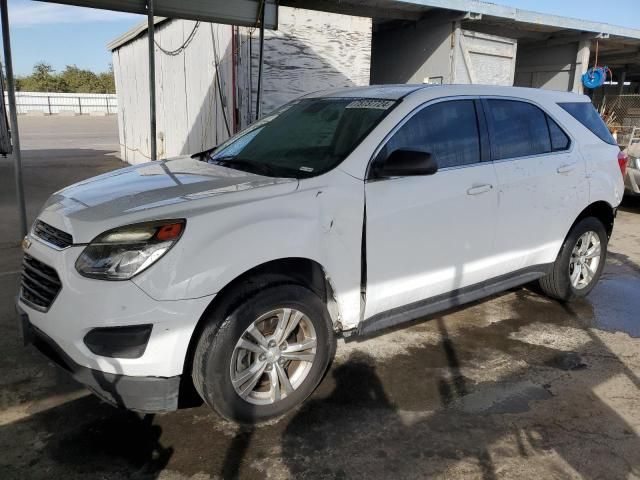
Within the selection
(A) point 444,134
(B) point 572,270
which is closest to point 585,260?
(B) point 572,270

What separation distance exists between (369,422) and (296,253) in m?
1.06

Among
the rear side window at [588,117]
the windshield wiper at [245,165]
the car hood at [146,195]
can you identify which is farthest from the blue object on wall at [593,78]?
the car hood at [146,195]

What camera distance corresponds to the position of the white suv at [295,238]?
253 centimetres

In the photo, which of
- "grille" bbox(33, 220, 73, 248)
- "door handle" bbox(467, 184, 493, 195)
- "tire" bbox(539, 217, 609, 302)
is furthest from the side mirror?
"tire" bbox(539, 217, 609, 302)

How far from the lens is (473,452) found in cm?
277

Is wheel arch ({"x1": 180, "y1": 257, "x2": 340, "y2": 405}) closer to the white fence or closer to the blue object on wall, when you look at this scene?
the blue object on wall

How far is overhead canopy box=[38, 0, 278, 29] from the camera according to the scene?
5.41 metres

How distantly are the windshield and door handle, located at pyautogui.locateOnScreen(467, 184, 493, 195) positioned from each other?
803mm

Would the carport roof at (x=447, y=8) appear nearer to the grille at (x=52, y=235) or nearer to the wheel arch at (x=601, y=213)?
the wheel arch at (x=601, y=213)

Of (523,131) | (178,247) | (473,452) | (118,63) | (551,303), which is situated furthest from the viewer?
(118,63)

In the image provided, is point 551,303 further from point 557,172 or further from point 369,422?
point 369,422

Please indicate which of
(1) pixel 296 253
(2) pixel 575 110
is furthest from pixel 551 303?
(1) pixel 296 253

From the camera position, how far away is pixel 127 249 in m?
2.52

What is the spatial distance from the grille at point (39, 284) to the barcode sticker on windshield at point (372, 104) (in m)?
2.17
